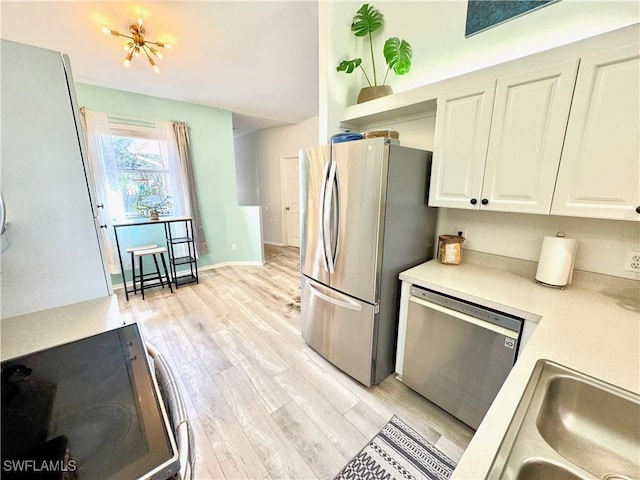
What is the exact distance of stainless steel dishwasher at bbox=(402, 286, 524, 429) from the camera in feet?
4.09

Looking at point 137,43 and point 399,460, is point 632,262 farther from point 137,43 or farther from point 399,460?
point 137,43

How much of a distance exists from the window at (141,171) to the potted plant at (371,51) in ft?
9.97

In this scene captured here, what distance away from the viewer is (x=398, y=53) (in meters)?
1.72

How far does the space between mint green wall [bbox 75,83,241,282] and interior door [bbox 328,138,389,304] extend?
3.20 m

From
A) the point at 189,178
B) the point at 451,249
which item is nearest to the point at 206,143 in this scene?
the point at 189,178

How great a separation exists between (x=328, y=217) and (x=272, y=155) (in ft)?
15.2

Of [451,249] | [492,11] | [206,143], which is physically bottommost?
[451,249]

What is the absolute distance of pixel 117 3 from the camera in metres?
1.80

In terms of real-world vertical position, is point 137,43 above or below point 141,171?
above

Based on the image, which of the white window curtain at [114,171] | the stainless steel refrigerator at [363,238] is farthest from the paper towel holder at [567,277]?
the white window curtain at [114,171]

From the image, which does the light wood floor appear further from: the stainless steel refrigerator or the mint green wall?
the mint green wall

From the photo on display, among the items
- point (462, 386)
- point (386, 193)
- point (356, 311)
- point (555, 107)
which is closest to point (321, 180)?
point (386, 193)

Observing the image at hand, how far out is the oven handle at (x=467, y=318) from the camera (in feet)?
3.98

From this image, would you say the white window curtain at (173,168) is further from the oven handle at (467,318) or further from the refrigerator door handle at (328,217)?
the oven handle at (467,318)
